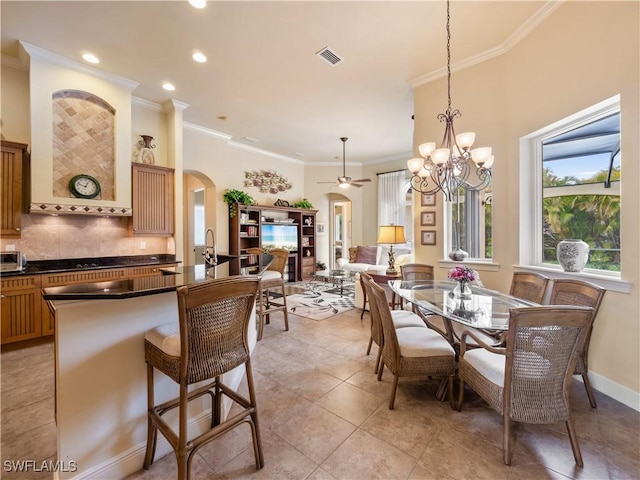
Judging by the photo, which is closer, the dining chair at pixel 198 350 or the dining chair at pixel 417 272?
the dining chair at pixel 198 350

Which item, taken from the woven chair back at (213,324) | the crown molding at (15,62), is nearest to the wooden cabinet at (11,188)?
the crown molding at (15,62)

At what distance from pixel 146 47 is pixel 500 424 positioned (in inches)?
199

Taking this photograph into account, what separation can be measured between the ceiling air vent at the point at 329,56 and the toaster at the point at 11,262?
4.32 meters

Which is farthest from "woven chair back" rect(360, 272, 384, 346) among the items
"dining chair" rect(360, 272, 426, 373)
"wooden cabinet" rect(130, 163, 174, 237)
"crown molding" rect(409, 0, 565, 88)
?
"wooden cabinet" rect(130, 163, 174, 237)

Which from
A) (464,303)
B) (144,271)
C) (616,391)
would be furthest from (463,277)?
(144,271)

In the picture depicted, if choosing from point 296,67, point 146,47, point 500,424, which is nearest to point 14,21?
point 146,47

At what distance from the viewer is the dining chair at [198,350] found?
4.24 ft

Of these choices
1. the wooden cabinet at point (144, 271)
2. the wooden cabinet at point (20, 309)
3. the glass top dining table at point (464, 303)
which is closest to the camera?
the glass top dining table at point (464, 303)

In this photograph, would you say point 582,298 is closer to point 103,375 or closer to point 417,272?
point 417,272

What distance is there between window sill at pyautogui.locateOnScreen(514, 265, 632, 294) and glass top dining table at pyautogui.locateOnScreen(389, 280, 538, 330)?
56 cm

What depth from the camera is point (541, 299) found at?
2523 mm

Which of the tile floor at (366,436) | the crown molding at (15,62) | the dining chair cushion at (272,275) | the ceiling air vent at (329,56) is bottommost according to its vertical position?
the tile floor at (366,436)

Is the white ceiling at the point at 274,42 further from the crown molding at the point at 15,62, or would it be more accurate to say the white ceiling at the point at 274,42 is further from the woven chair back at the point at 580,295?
the woven chair back at the point at 580,295

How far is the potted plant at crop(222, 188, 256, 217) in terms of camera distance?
605 cm
